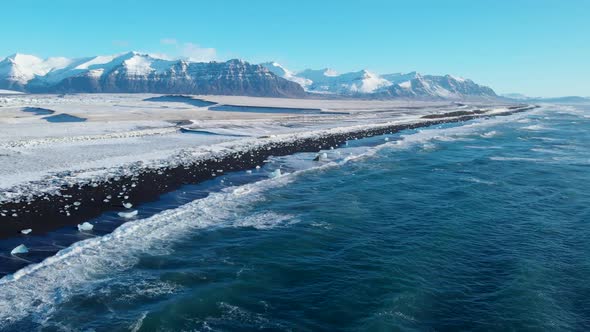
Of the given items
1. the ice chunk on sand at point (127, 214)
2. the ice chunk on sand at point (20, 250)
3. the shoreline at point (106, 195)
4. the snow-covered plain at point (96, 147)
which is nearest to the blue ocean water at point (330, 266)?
the ice chunk on sand at point (127, 214)

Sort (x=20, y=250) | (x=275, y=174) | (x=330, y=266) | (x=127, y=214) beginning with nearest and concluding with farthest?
(x=330, y=266) → (x=20, y=250) → (x=127, y=214) → (x=275, y=174)

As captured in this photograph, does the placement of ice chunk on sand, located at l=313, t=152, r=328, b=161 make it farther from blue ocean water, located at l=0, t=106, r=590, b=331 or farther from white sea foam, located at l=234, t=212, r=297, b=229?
white sea foam, located at l=234, t=212, r=297, b=229

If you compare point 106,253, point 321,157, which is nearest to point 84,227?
point 106,253

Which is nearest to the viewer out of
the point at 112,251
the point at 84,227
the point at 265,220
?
the point at 112,251

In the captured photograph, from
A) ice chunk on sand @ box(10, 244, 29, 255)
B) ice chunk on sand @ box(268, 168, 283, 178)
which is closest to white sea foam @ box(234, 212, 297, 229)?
ice chunk on sand @ box(10, 244, 29, 255)

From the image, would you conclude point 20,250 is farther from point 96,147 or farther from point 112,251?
point 96,147

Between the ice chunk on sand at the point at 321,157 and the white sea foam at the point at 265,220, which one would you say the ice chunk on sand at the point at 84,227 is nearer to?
the white sea foam at the point at 265,220

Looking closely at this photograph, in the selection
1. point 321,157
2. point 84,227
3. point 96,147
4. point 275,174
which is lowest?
point 84,227

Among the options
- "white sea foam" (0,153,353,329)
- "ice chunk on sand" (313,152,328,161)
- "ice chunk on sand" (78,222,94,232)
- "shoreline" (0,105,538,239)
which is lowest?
"white sea foam" (0,153,353,329)

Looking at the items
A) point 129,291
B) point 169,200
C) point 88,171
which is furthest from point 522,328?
point 88,171
